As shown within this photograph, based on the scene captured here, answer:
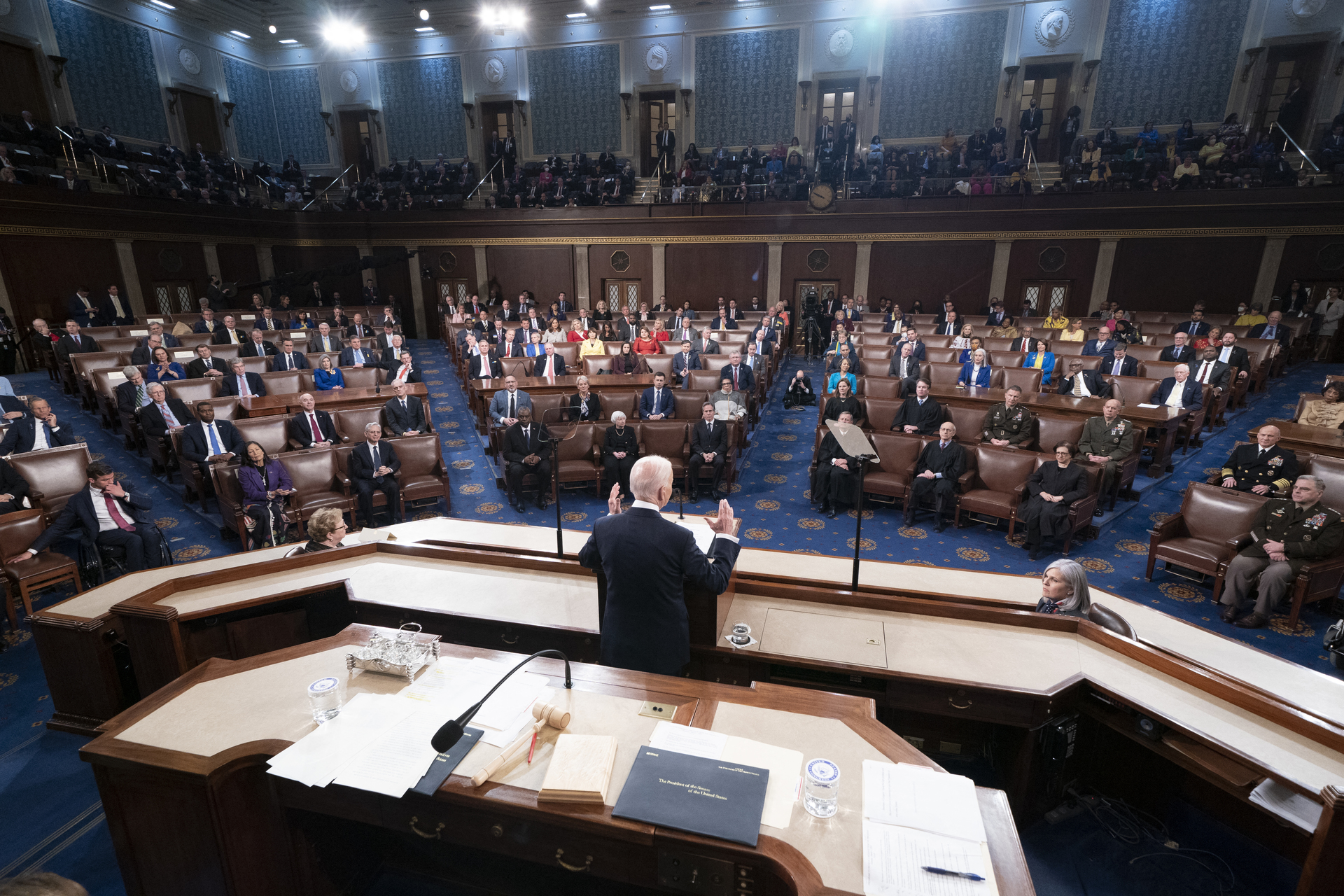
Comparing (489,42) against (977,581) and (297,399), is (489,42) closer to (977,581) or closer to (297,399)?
(297,399)

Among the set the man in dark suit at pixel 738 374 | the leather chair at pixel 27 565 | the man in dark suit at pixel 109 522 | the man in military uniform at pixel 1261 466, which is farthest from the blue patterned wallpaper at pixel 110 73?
the man in military uniform at pixel 1261 466

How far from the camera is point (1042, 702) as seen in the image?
2531mm

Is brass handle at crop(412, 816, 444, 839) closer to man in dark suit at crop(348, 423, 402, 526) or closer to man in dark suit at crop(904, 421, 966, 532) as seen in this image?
man in dark suit at crop(348, 423, 402, 526)

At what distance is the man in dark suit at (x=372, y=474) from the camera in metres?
6.33

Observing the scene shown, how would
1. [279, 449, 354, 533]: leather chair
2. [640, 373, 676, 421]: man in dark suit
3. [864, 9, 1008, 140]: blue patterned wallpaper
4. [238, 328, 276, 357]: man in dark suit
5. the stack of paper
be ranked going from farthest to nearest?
[864, 9, 1008, 140]: blue patterned wallpaper < [238, 328, 276, 357]: man in dark suit < [640, 373, 676, 421]: man in dark suit < [279, 449, 354, 533]: leather chair < the stack of paper

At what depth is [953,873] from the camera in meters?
1.59

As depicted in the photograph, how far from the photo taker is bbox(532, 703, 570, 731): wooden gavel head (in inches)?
83.5

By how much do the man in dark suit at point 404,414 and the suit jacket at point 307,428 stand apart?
58 cm

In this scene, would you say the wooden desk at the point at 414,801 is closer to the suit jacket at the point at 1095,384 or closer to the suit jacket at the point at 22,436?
the suit jacket at the point at 22,436

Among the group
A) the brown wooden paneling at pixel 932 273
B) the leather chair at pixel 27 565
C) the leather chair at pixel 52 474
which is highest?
the brown wooden paneling at pixel 932 273

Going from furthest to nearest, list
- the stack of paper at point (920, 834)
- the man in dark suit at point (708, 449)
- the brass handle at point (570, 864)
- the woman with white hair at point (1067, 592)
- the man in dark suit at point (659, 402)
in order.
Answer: the man in dark suit at point (659, 402), the man in dark suit at point (708, 449), the woman with white hair at point (1067, 592), the brass handle at point (570, 864), the stack of paper at point (920, 834)

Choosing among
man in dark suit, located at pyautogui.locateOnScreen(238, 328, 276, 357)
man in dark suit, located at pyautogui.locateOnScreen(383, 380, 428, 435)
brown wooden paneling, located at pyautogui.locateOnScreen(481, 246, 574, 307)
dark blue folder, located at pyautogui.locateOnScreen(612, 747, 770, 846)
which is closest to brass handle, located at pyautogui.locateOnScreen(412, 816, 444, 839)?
dark blue folder, located at pyautogui.locateOnScreen(612, 747, 770, 846)

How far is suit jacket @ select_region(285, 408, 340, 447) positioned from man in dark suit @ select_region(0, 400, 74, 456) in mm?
2067

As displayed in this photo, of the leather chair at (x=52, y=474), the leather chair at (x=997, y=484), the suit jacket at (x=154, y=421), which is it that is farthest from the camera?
the suit jacket at (x=154, y=421)
